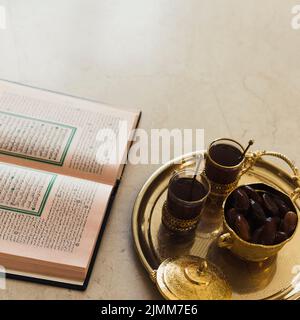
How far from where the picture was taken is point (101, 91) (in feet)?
3.28

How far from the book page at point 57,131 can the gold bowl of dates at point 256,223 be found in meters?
0.21

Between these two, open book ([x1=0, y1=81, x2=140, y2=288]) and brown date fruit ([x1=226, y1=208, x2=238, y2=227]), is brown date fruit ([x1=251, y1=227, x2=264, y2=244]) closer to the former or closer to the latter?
brown date fruit ([x1=226, y1=208, x2=238, y2=227])

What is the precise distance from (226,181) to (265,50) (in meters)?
0.45

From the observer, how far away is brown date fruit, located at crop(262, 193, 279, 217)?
72cm

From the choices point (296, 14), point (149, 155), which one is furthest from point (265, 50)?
point (149, 155)

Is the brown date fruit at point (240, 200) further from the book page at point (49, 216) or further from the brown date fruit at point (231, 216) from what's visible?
the book page at point (49, 216)

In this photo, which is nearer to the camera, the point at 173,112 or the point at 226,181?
the point at 226,181

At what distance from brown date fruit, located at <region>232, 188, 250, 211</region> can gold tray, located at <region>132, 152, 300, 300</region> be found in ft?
0.26

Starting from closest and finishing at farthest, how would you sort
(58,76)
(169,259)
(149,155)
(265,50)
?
→ (169,259) < (149,155) < (58,76) < (265,50)

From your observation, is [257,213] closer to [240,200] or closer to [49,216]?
[240,200]

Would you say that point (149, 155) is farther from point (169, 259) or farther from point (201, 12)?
point (201, 12)

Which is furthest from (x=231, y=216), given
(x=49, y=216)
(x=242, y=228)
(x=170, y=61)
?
(x=170, y=61)

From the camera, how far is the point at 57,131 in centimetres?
89

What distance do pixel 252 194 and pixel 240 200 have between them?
0.02 meters
